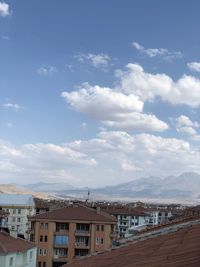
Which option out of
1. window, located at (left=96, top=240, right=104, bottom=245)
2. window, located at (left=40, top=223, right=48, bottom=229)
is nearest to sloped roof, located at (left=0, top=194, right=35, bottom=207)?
window, located at (left=40, top=223, right=48, bottom=229)

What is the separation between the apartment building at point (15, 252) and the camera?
31.6 m

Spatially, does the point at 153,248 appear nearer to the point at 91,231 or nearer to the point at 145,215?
the point at 91,231

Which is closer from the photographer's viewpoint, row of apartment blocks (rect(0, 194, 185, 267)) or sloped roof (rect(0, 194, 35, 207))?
row of apartment blocks (rect(0, 194, 185, 267))

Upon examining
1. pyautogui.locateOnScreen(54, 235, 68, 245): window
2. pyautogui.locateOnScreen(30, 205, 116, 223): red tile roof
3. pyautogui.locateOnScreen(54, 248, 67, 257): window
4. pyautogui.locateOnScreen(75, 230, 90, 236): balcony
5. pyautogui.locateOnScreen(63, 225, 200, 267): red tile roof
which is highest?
pyautogui.locateOnScreen(63, 225, 200, 267): red tile roof

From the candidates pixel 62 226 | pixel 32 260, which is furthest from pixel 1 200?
pixel 32 260

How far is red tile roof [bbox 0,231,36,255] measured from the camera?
31950mm

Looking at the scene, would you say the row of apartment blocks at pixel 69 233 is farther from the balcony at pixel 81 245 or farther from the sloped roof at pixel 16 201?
the sloped roof at pixel 16 201

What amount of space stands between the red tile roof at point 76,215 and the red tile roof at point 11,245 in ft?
41.6

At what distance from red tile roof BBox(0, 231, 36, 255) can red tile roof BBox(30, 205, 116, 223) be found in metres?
12.7

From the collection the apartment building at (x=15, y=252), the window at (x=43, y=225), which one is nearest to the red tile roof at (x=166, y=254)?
the apartment building at (x=15, y=252)

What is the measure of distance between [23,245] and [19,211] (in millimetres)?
52726

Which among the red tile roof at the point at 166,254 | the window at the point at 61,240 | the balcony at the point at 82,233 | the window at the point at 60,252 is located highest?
the red tile roof at the point at 166,254

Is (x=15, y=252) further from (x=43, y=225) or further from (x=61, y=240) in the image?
(x=43, y=225)

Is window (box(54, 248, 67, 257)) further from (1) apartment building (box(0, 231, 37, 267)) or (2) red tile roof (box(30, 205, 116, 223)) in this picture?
(1) apartment building (box(0, 231, 37, 267))
